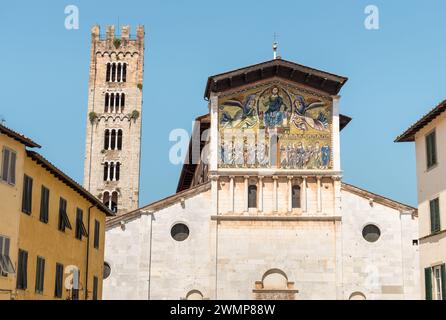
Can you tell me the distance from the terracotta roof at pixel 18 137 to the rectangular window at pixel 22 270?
3.32 m

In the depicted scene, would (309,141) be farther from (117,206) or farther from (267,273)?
(117,206)

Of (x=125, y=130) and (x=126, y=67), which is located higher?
(x=126, y=67)

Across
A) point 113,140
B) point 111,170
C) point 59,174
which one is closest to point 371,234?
point 59,174

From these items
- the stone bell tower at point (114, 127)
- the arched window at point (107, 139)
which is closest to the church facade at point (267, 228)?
the stone bell tower at point (114, 127)

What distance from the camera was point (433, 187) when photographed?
28.4 meters

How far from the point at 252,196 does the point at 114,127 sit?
1562 inches

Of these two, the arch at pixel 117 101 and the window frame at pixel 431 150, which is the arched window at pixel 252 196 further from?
the arch at pixel 117 101

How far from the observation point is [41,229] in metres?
26.3

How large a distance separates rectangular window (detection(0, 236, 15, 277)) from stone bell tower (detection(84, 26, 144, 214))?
56152 millimetres

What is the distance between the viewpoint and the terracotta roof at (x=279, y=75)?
45.6m

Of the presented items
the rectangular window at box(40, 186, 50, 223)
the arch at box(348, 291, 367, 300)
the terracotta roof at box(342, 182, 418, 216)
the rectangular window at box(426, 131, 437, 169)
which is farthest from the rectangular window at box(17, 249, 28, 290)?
the terracotta roof at box(342, 182, 418, 216)

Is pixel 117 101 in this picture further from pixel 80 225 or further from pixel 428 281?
pixel 428 281

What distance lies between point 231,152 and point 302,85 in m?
5.99
